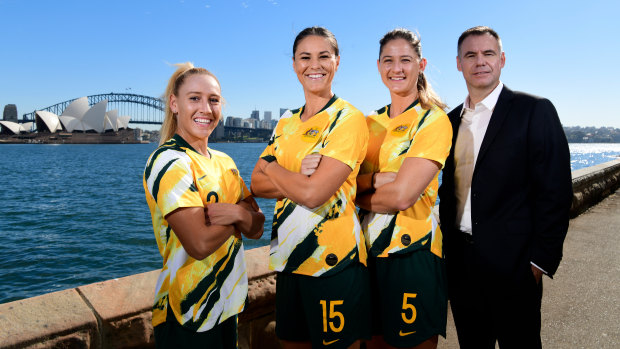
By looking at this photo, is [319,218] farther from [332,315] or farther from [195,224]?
[195,224]

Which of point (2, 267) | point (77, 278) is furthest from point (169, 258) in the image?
point (2, 267)

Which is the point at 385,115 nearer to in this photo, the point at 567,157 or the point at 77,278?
the point at 567,157

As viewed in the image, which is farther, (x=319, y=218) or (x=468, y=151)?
(x=468, y=151)

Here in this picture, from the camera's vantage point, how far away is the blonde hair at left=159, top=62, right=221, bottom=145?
1765mm

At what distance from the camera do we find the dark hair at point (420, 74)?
2.04 metres

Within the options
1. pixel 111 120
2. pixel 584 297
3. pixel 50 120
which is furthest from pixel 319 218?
pixel 50 120

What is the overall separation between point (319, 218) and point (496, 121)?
1.09 m

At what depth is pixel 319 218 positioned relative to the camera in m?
1.74

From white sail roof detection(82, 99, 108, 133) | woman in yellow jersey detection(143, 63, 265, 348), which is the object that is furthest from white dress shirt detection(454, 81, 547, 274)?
white sail roof detection(82, 99, 108, 133)

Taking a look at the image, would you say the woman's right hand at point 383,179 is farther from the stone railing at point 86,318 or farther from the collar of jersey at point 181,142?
the stone railing at point 86,318

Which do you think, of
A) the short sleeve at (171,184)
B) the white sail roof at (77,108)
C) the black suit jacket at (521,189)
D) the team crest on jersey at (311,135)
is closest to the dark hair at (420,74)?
the black suit jacket at (521,189)

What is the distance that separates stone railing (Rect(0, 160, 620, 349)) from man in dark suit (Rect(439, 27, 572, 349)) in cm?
111

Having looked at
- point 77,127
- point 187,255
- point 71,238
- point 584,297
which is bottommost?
point 71,238

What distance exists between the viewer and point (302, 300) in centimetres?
176
